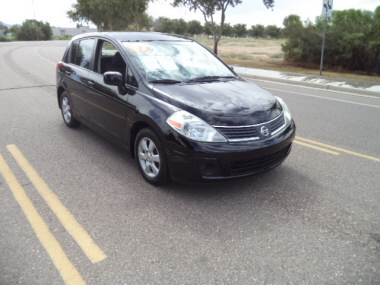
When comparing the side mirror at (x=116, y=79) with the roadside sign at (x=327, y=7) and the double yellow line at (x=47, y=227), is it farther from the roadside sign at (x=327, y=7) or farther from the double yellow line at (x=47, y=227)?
the roadside sign at (x=327, y=7)

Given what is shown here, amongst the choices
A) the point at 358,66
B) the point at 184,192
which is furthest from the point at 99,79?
the point at 358,66

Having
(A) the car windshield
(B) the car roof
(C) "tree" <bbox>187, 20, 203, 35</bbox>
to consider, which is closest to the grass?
(A) the car windshield

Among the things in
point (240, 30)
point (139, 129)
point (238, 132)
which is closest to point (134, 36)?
point (139, 129)

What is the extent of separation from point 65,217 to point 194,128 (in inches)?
60.0

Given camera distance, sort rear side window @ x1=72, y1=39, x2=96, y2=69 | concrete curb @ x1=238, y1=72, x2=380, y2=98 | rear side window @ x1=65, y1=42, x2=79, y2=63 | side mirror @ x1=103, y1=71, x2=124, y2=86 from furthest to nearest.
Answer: concrete curb @ x1=238, y1=72, x2=380, y2=98
rear side window @ x1=65, y1=42, x2=79, y2=63
rear side window @ x1=72, y1=39, x2=96, y2=69
side mirror @ x1=103, y1=71, x2=124, y2=86

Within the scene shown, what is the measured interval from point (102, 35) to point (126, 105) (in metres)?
1.43

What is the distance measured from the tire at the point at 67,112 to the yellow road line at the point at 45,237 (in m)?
1.95

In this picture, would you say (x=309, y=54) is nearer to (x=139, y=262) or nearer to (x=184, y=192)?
(x=184, y=192)

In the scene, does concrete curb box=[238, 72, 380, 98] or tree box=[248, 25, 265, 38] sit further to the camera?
tree box=[248, 25, 265, 38]

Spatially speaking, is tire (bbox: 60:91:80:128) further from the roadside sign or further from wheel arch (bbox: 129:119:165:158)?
the roadside sign

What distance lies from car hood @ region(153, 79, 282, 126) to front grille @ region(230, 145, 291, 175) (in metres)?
0.39

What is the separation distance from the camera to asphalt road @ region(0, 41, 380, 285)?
8.19 feet

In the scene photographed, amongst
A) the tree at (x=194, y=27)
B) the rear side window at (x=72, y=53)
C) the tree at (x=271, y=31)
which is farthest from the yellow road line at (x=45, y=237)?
the tree at (x=194, y=27)

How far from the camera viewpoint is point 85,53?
16.9 feet
